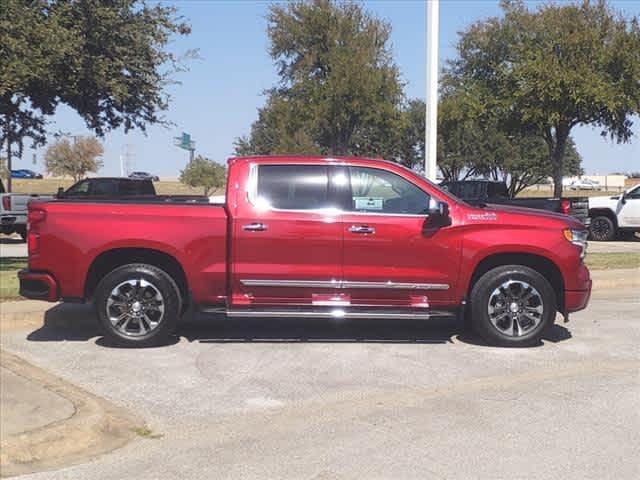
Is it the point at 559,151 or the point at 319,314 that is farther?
the point at 559,151

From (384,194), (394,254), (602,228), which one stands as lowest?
(602,228)

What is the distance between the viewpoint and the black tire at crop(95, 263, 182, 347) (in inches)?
304

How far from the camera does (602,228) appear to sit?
21.8 meters

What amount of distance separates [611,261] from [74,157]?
232 ft

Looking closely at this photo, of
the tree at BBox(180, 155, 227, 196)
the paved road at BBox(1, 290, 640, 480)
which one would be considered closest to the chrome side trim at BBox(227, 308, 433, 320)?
the paved road at BBox(1, 290, 640, 480)

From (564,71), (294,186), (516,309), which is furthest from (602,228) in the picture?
(294,186)

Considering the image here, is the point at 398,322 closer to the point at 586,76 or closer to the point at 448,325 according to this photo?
the point at 448,325

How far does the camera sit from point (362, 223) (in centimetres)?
774

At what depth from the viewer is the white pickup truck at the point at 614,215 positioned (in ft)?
70.3

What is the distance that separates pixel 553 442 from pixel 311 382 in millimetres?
2201

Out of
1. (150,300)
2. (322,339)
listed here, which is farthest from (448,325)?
(150,300)

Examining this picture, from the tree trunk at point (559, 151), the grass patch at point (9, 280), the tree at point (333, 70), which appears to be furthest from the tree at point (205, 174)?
the grass patch at point (9, 280)

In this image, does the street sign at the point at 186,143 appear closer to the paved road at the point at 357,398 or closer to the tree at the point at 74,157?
the tree at the point at 74,157

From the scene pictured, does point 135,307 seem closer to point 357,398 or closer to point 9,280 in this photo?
point 357,398
